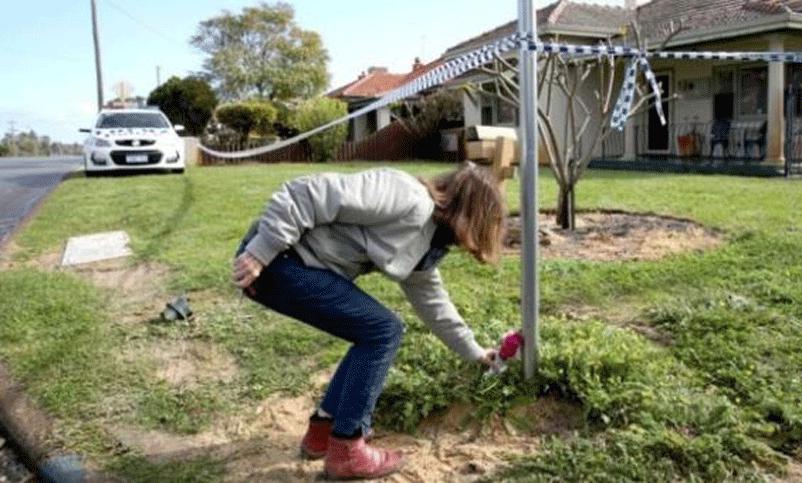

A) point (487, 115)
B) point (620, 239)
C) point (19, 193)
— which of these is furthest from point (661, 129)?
point (19, 193)

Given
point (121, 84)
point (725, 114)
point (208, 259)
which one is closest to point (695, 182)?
point (725, 114)

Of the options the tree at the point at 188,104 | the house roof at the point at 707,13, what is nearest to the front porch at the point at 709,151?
the house roof at the point at 707,13

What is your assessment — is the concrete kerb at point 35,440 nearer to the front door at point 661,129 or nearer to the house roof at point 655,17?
the house roof at point 655,17

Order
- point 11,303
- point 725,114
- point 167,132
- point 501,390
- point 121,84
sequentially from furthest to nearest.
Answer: point 121,84 → point 725,114 → point 167,132 → point 11,303 → point 501,390

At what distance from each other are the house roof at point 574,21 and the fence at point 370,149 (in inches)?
115

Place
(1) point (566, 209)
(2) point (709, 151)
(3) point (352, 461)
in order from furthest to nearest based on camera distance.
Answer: (2) point (709, 151) < (1) point (566, 209) < (3) point (352, 461)

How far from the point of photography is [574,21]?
19781 mm

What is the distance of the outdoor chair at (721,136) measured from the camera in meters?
16.5

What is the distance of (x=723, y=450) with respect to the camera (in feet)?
8.58

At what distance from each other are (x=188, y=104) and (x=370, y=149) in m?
9.00

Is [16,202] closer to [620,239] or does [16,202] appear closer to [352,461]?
[620,239]

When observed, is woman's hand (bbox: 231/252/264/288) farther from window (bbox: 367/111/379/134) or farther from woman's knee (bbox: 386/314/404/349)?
window (bbox: 367/111/379/134)

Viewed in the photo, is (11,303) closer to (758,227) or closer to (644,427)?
(644,427)

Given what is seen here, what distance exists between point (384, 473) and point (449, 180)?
3.54 ft
